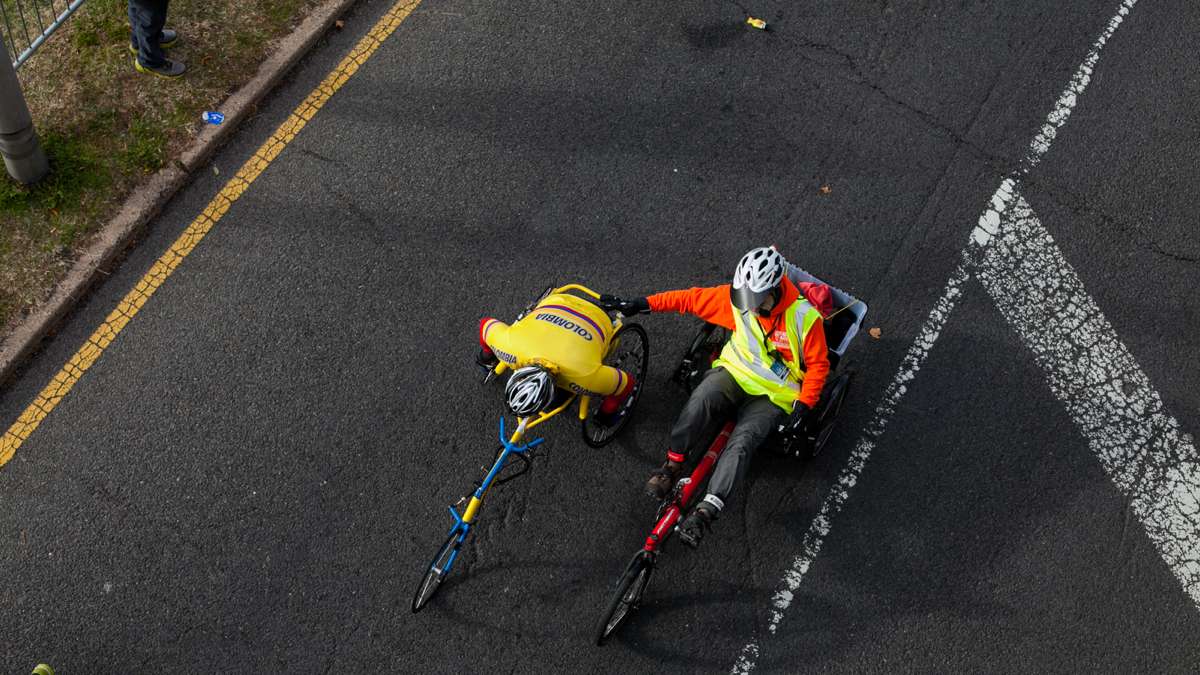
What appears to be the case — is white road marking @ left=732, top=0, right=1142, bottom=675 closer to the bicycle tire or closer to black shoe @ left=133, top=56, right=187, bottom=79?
the bicycle tire

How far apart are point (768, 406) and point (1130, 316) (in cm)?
319

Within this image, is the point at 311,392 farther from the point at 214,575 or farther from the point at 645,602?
the point at 645,602

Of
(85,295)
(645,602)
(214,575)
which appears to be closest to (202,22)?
(85,295)

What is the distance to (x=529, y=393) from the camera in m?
6.14

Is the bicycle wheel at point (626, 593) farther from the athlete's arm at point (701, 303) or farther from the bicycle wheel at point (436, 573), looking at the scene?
the athlete's arm at point (701, 303)

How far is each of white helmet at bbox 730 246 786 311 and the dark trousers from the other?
16.5 ft

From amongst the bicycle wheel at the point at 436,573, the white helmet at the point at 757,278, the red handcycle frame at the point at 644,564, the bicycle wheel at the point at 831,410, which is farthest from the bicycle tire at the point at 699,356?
the bicycle wheel at the point at 436,573

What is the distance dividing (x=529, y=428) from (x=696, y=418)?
1167 millimetres

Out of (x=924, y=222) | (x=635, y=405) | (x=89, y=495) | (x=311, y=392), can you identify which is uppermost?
(x=924, y=222)

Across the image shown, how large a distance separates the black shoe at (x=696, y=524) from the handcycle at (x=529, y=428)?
0.97 metres

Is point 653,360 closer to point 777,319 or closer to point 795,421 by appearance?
point 777,319

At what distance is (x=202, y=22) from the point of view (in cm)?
879

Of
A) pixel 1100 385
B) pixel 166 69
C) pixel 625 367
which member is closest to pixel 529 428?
pixel 625 367

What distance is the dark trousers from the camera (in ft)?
26.3
